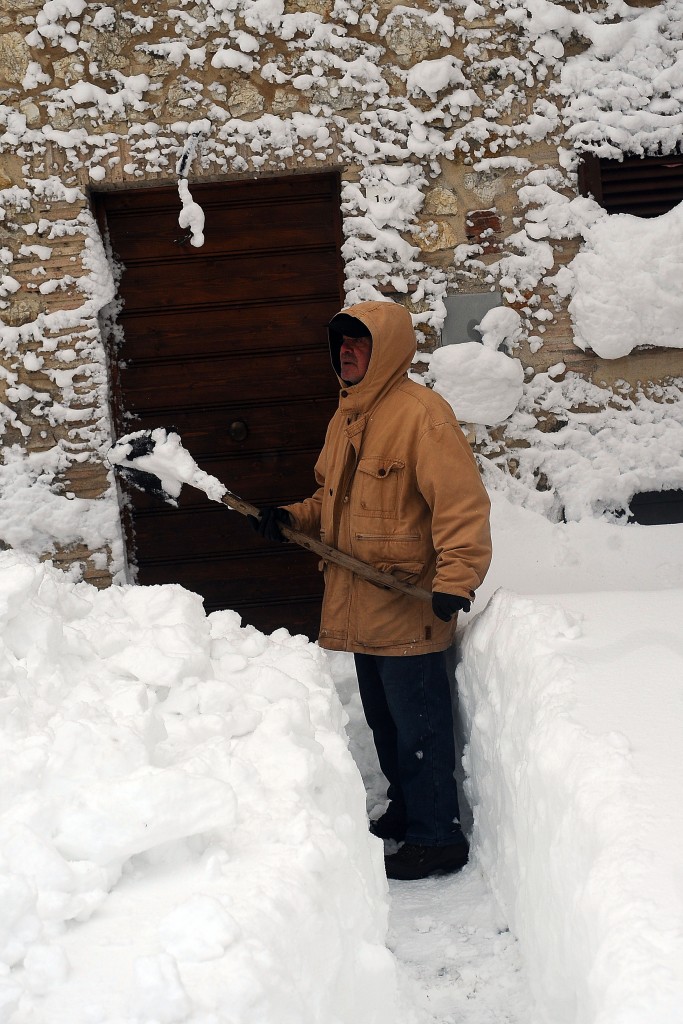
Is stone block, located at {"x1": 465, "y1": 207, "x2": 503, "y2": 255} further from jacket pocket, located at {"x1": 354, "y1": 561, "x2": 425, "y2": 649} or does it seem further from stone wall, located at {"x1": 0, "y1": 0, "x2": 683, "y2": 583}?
jacket pocket, located at {"x1": 354, "y1": 561, "x2": 425, "y2": 649}

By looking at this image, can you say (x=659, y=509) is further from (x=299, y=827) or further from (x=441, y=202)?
(x=299, y=827)

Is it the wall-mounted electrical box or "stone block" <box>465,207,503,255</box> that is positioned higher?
"stone block" <box>465,207,503,255</box>

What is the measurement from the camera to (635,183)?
4.48m

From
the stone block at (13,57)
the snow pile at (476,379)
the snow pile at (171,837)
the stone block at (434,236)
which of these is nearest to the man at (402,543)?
the snow pile at (171,837)

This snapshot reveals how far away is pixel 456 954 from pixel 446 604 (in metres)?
0.96

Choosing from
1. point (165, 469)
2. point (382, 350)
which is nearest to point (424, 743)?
point (382, 350)

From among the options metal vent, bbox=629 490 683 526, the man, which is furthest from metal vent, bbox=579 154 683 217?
the man

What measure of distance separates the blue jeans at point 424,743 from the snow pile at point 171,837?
50 cm

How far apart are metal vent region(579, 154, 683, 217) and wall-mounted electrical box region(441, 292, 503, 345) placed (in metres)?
0.67

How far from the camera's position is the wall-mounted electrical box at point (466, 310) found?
4438 mm

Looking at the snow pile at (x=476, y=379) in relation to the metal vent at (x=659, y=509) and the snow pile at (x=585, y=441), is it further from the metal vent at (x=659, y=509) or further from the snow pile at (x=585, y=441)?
the metal vent at (x=659, y=509)

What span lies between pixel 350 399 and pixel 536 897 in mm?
1669

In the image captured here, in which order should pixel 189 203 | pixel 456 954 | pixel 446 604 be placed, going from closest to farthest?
pixel 456 954 → pixel 446 604 → pixel 189 203

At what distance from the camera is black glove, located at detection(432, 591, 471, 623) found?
9.40 feet
